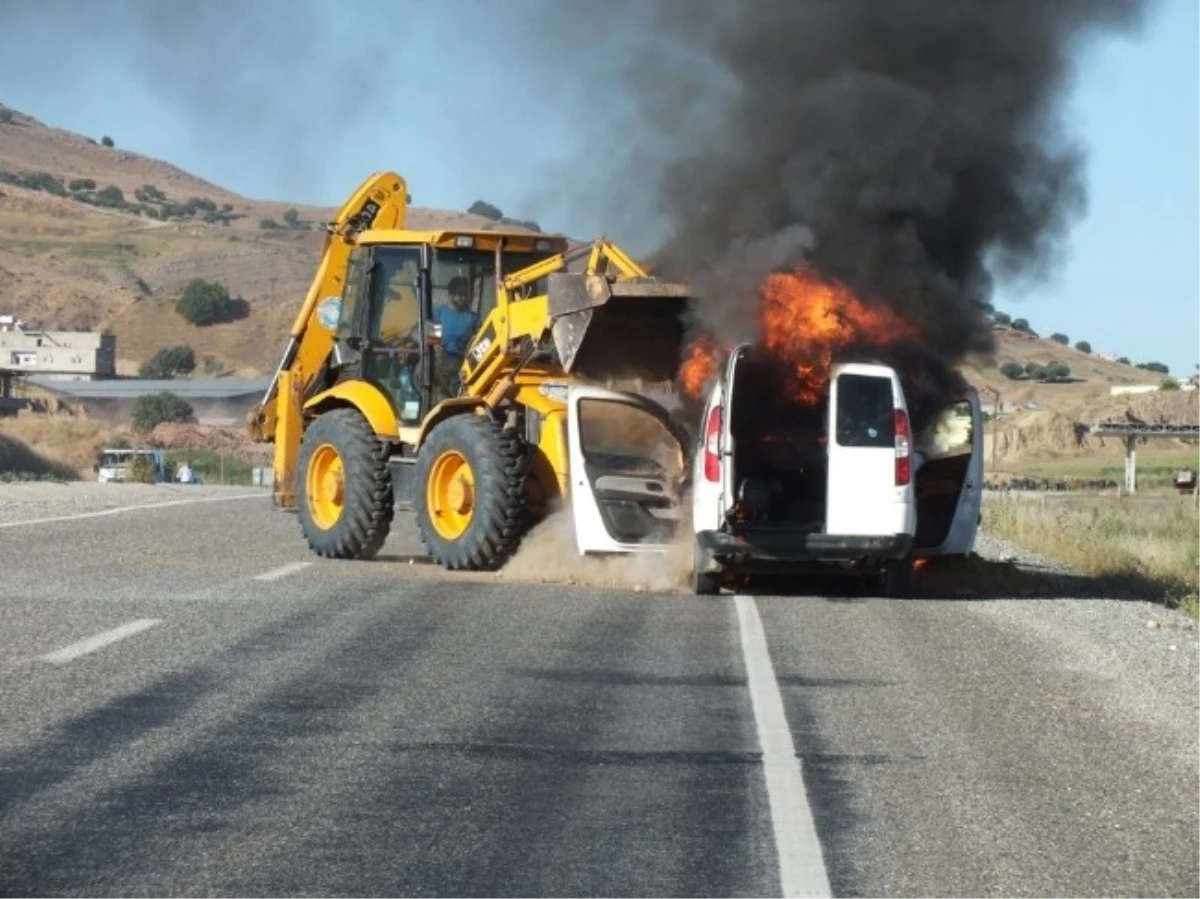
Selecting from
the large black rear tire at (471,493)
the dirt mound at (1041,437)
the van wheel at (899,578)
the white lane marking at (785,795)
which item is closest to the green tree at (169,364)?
the dirt mound at (1041,437)

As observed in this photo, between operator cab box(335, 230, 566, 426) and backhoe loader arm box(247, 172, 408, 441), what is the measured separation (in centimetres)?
101

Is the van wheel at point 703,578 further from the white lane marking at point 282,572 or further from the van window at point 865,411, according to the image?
the white lane marking at point 282,572

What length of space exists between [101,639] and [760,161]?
28.1ft

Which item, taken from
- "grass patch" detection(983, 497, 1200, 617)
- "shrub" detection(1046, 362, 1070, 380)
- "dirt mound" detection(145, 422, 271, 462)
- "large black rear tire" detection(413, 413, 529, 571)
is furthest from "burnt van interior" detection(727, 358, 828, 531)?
"shrub" detection(1046, 362, 1070, 380)

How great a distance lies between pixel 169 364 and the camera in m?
114

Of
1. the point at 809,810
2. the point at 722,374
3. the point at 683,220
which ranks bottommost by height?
the point at 809,810

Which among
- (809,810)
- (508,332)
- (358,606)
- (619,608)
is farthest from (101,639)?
(508,332)

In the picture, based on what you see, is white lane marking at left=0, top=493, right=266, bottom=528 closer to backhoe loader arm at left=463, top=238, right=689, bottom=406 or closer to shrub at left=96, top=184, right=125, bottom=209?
backhoe loader arm at left=463, top=238, right=689, bottom=406

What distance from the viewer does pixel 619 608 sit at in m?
15.7

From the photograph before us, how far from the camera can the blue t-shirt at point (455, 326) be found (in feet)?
64.9

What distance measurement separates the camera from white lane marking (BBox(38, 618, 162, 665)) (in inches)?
452

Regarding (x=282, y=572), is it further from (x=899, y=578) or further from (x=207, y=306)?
(x=207, y=306)

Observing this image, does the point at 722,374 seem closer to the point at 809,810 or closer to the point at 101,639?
the point at 101,639

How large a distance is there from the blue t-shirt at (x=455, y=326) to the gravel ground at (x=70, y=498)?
625 cm
